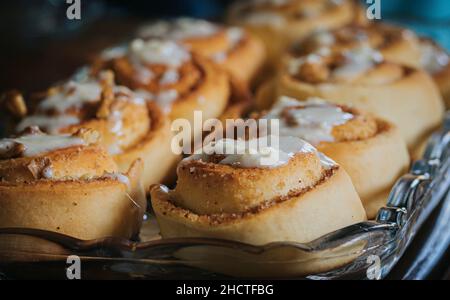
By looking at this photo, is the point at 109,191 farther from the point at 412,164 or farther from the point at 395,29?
the point at 395,29

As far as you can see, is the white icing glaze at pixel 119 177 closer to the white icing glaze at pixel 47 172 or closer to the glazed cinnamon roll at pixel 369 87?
the white icing glaze at pixel 47 172

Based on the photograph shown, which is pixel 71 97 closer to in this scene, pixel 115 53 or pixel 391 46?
pixel 115 53

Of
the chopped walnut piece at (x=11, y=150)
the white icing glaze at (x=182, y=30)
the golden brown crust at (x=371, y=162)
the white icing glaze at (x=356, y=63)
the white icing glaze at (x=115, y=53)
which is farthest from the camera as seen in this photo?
the white icing glaze at (x=182, y=30)

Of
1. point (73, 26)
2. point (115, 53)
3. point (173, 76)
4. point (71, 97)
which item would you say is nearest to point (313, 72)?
point (173, 76)

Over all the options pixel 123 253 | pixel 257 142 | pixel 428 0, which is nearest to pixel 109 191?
pixel 123 253

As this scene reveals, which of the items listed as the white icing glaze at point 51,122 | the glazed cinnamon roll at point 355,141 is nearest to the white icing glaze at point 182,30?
the white icing glaze at point 51,122

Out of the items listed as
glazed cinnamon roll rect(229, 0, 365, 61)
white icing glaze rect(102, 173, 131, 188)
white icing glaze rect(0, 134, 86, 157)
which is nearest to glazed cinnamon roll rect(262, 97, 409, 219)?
white icing glaze rect(102, 173, 131, 188)
